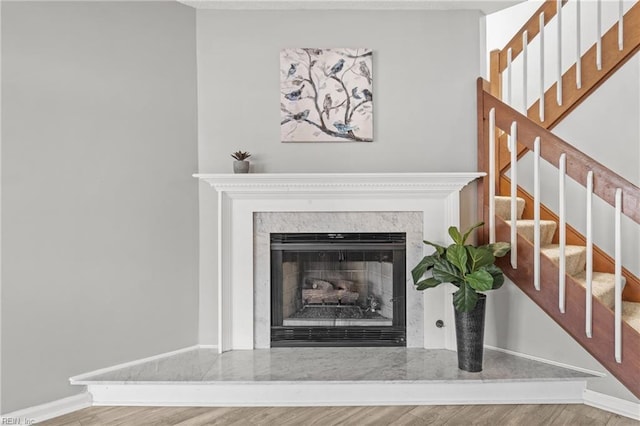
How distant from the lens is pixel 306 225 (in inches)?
105

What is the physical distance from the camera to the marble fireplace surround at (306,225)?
8.45 feet

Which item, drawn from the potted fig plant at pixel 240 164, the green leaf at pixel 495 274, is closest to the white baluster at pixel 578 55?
the green leaf at pixel 495 274

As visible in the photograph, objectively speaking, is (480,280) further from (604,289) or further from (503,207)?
(503,207)

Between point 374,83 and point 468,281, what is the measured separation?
1.46m

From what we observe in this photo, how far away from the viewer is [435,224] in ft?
8.59

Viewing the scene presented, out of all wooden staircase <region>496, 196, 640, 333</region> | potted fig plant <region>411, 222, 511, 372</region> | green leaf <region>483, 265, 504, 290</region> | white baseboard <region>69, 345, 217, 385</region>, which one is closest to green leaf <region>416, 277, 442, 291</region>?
potted fig plant <region>411, 222, 511, 372</region>

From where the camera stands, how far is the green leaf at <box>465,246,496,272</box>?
85.6 inches

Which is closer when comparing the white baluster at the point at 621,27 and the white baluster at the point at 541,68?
the white baluster at the point at 621,27

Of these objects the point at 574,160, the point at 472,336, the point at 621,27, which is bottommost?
the point at 472,336

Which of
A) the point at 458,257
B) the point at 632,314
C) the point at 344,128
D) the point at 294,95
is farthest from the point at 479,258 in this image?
the point at 294,95

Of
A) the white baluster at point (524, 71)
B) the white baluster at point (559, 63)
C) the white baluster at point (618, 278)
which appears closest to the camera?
the white baluster at point (618, 278)

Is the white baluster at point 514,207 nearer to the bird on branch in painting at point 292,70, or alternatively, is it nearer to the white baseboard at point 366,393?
the white baseboard at point 366,393

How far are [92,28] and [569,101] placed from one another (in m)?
3.20

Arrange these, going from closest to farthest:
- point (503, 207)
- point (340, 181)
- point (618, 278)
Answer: point (618, 278), point (340, 181), point (503, 207)
